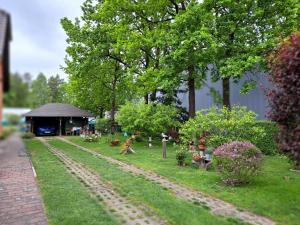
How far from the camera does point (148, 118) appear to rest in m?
22.1

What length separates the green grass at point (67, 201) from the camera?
22.5ft

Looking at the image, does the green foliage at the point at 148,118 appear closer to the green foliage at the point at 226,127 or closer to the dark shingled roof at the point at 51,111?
the green foliage at the point at 226,127

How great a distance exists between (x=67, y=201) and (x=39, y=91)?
7369 millimetres

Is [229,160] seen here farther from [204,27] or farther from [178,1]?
[178,1]

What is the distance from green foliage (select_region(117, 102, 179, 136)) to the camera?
71.3ft

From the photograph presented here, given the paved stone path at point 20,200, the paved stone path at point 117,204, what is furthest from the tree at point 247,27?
the paved stone path at point 20,200

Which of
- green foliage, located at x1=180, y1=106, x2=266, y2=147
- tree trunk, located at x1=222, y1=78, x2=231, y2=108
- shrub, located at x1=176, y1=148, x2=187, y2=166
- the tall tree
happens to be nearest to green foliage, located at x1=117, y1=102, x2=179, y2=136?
tree trunk, located at x1=222, y1=78, x2=231, y2=108

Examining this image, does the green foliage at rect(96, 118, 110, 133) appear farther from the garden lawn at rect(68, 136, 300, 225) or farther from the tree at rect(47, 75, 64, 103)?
the tree at rect(47, 75, 64, 103)

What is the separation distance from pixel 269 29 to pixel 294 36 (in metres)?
14.5

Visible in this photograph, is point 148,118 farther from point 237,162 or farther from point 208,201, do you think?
point 208,201

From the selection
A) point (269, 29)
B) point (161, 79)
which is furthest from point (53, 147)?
point (269, 29)

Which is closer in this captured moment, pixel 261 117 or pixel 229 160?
pixel 229 160

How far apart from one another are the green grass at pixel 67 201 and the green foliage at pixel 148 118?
9673 millimetres

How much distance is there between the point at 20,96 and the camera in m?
1.30
